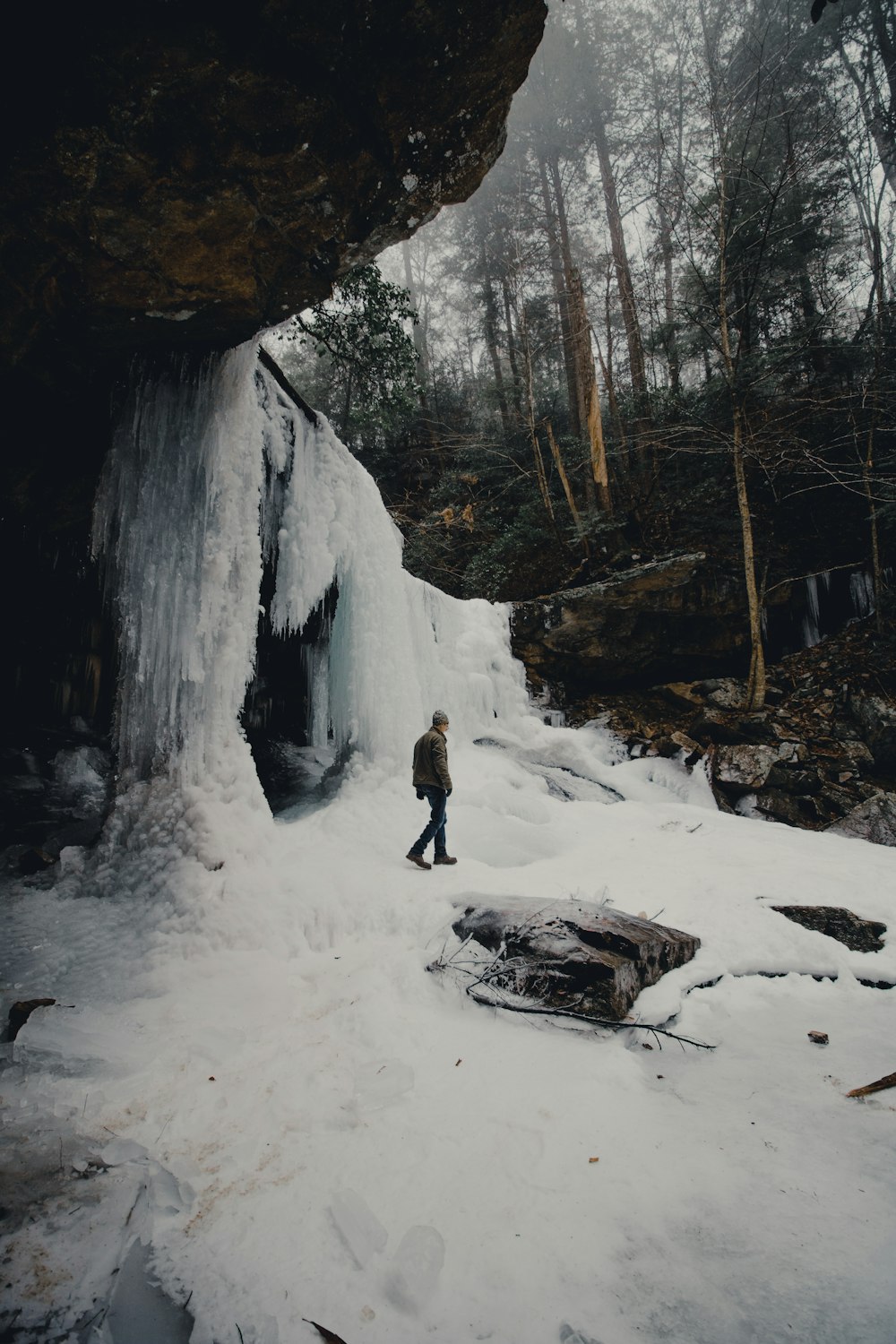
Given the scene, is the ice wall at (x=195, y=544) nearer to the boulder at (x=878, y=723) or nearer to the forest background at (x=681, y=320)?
the forest background at (x=681, y=320)

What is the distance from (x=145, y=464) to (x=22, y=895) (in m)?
3.21

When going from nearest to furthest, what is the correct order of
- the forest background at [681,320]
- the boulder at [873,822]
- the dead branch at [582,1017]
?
the dead branch at [582,1017] < the boulder at [873,822] < the forest background at [681,320]

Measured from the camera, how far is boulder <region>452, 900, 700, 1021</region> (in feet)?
7.86

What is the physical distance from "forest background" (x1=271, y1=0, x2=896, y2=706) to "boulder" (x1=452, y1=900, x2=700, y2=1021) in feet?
19.9

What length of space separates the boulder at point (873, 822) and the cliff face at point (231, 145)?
6664 millimetres

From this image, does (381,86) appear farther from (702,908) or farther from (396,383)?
(702,908)

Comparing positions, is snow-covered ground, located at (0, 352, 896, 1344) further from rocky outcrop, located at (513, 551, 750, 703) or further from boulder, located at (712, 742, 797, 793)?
rocky outcrop, located at (513, 551, 750, 703)

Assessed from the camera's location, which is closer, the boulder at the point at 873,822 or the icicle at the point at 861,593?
the boulder at the point at 873,822

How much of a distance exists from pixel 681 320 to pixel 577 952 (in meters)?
15.6

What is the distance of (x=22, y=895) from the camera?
11.9 ft

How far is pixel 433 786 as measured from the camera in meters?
4.49

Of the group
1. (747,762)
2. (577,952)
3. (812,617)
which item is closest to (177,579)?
(577,952)

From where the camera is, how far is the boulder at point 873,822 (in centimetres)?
542

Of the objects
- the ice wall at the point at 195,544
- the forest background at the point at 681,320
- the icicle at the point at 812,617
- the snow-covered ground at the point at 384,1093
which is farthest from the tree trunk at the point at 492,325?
the snow-covered ground at the point at 384,1093
